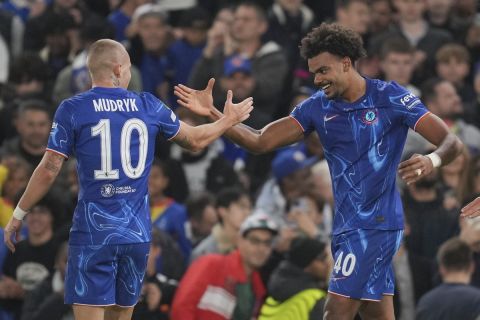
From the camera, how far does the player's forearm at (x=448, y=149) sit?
876 cm

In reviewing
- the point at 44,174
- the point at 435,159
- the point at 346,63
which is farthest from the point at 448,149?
the point at 44,174

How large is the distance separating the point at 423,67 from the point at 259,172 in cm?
230

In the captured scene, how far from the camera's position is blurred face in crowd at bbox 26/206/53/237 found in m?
12.5

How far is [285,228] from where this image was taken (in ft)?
41.1

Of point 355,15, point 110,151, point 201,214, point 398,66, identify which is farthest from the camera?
point 355,15

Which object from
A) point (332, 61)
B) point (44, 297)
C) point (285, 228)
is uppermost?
point (332, 61)

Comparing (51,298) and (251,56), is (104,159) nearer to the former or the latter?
(51,298)

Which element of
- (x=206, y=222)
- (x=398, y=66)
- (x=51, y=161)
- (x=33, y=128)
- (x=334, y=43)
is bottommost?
(x=206, y=222)

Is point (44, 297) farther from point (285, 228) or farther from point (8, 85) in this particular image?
point (8, 85)

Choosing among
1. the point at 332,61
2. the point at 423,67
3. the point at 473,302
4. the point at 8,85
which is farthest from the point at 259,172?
the point at 332,61

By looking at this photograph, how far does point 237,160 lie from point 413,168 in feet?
22.0

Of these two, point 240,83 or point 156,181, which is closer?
point 156,181

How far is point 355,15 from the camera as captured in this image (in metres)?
15.7

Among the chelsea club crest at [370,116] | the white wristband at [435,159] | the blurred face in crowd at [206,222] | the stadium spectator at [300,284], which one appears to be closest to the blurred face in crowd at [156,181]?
the blurred face in crowd at [206,222]
